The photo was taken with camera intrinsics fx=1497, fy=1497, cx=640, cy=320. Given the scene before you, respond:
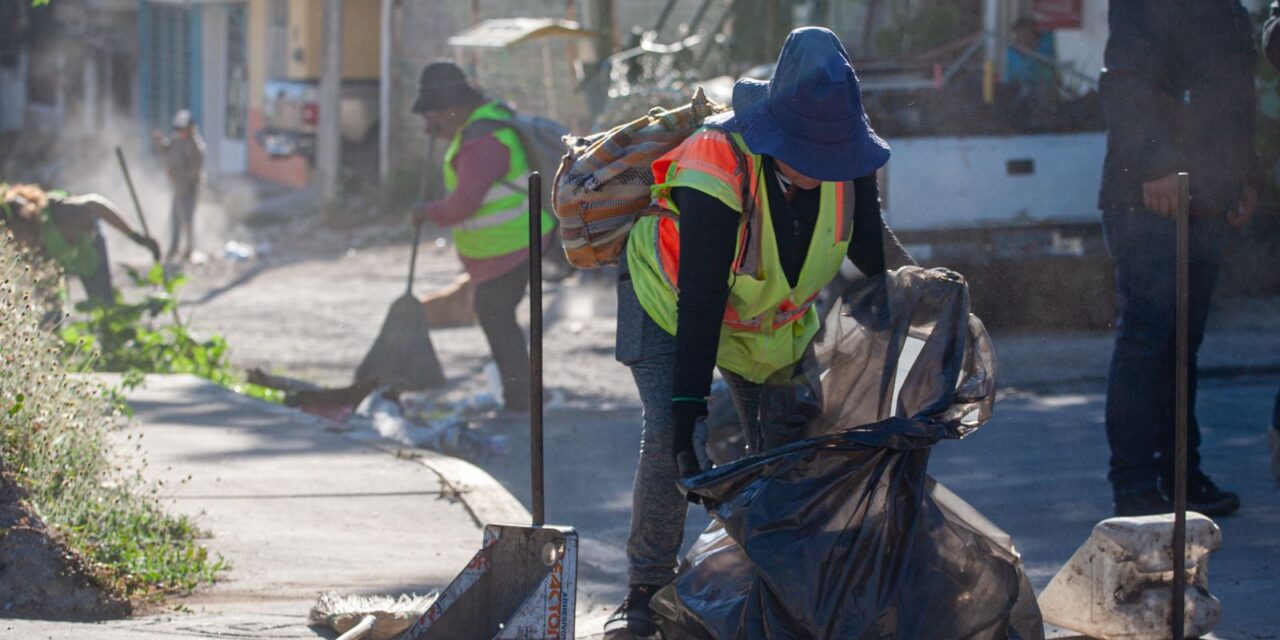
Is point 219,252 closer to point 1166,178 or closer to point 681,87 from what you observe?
point 681,87

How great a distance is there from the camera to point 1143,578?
143 inches

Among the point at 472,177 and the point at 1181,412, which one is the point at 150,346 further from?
the point at 1181,412

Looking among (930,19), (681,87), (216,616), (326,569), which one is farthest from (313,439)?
(930,19)

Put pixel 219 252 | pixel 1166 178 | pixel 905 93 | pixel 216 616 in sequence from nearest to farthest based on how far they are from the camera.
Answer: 1. pixel 216 616
2. pixel 1166 178
3. pixel 905 93
4. pixel 219 252

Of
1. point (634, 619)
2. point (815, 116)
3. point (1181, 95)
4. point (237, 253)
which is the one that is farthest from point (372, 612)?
point (237, 253)

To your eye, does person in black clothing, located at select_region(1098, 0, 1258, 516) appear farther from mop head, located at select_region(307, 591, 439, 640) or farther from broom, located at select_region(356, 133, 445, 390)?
broom, located at select_region(356, 133, 445, 390)

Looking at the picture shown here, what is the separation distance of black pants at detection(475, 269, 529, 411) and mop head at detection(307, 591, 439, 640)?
12.2 feet

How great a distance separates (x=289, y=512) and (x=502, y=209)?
2.66 metres

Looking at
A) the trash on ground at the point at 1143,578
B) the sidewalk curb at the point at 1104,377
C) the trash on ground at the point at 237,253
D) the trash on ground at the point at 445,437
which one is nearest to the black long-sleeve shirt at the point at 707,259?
the trash on ground at the point at 1143,578

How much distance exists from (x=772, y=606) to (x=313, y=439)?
383 cm

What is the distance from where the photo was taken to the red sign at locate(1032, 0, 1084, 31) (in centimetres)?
1279

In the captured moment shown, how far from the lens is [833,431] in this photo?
11.4 feet

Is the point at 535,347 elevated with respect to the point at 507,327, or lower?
elevated

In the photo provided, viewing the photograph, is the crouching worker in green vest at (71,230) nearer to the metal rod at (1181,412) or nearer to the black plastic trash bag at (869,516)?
→ the black plastic trash bag at (869,516)
